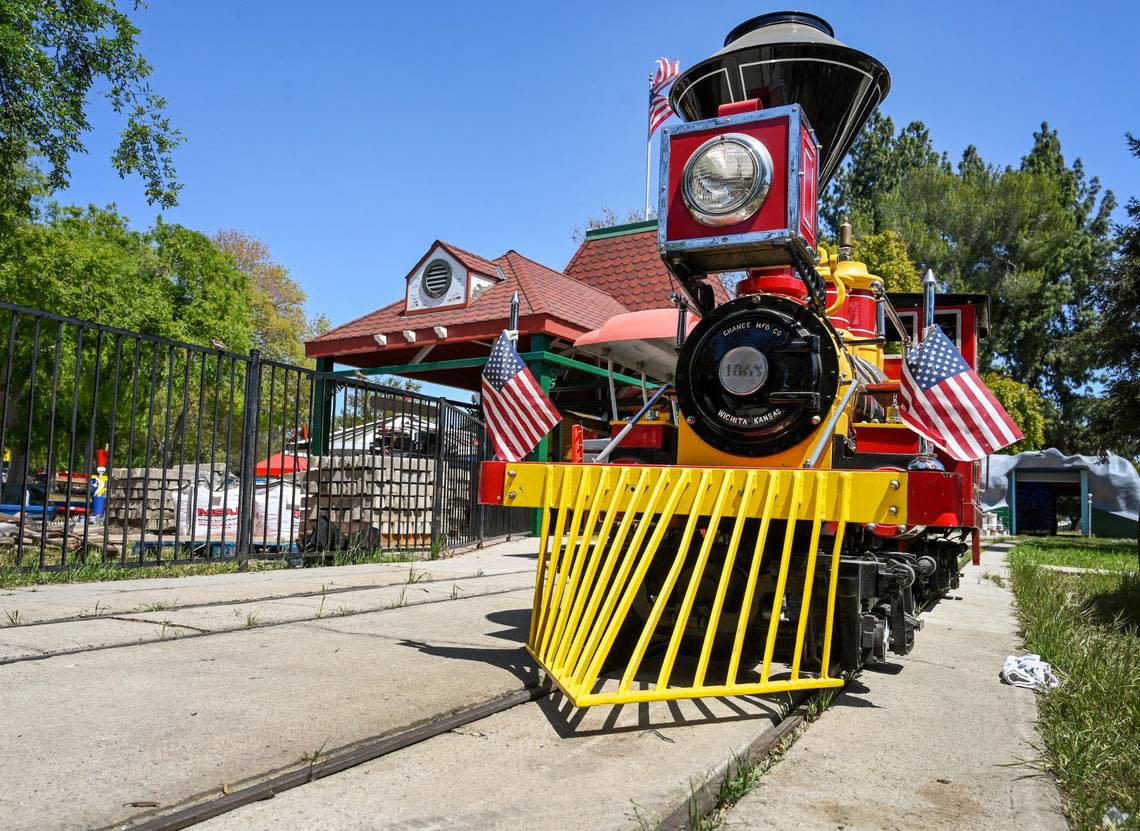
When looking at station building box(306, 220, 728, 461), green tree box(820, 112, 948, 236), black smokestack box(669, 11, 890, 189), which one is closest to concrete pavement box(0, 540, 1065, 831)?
black smokestack box(669, 11, 890, 189)

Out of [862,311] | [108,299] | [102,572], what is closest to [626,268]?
[862,311]

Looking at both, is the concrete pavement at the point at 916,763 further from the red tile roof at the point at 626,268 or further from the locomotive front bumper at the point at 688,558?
the red tile roof at the point at 626,268

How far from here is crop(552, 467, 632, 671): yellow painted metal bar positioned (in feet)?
10.5

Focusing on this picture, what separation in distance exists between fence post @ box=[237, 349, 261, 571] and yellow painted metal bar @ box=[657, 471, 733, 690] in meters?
5.01

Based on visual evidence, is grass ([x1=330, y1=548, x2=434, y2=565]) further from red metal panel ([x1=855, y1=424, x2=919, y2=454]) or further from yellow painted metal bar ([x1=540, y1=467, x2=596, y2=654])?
red metal panel ([x1=855, y1=424, x2=919, y2=454])

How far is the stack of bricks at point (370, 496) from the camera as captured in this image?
8.74 m

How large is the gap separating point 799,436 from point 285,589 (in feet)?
12.6

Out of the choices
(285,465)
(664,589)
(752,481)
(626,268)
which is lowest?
(664,589)

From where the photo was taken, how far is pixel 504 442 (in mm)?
6543

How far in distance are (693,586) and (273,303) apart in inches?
1425

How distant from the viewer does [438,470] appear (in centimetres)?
948

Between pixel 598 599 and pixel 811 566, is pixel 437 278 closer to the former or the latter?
pixel 598 599

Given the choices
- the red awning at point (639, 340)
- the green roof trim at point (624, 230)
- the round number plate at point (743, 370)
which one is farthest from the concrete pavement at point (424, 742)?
the green roof trim at point (624, 230)

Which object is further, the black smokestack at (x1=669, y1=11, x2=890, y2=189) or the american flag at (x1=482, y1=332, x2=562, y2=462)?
the american flag at (x1=482, y1=332, x2=562, y2=462)
